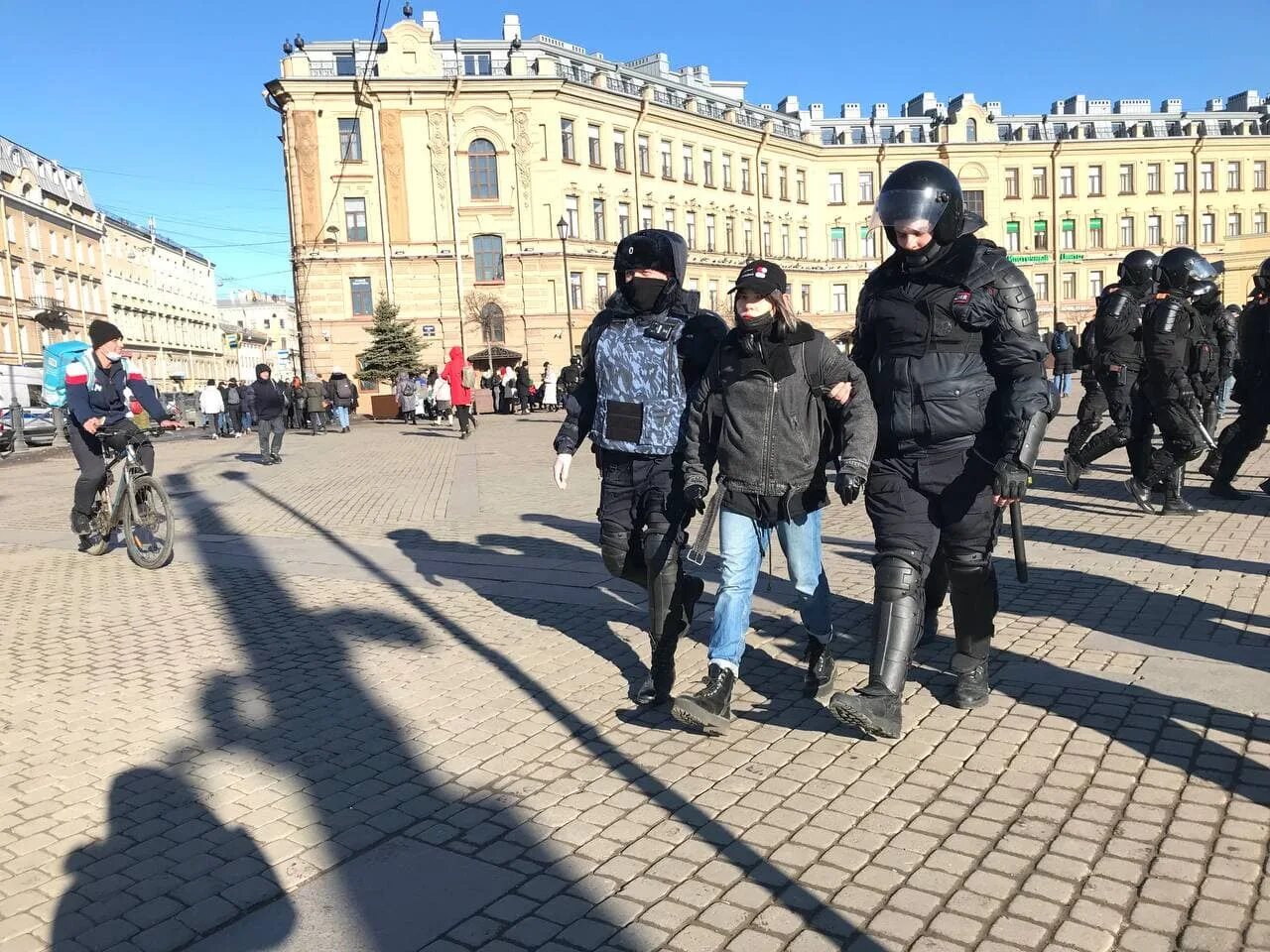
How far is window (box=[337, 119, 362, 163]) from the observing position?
4650cm

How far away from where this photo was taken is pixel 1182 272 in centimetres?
838

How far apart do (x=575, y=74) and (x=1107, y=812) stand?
5362 cm

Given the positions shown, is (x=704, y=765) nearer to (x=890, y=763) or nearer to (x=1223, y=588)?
(x=890, y=763)

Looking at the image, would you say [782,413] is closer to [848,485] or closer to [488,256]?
[848,485]

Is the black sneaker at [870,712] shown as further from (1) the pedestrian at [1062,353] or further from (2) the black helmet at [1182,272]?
(1) the pedestrian at [1062,353]

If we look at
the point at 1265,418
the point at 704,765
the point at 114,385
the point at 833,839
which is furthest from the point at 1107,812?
the point at 114,385

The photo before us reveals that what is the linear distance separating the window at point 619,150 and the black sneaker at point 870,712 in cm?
5085

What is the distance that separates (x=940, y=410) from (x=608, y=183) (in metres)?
49.8

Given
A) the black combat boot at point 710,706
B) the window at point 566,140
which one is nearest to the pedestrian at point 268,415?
the black combat boot at point 710,706

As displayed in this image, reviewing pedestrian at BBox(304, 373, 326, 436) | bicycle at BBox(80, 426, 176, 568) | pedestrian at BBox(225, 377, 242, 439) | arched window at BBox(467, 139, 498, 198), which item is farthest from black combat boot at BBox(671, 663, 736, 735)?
arched window at BBox(467, 139, 498, 198)

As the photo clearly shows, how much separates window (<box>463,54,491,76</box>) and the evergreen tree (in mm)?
14160

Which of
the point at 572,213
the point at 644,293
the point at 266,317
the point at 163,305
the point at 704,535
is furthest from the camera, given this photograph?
the point at 266,317

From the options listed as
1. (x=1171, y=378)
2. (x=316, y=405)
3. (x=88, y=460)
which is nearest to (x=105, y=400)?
(x=88, y=460)

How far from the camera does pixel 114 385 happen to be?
8273 mm
